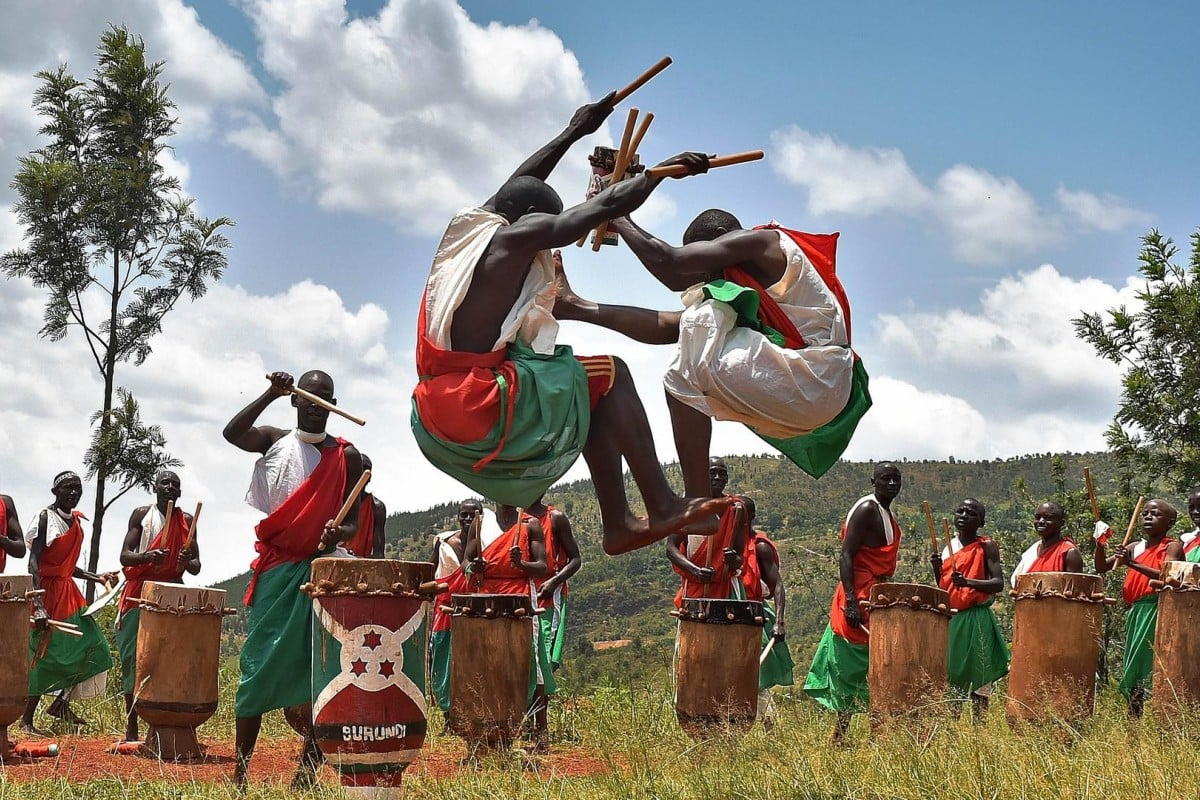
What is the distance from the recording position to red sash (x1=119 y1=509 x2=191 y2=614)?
9562 mm

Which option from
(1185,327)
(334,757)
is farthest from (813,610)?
(334,757)

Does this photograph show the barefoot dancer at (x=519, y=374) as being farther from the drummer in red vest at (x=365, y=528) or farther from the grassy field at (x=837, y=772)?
the drummer in red vest at (x=365, y=528)

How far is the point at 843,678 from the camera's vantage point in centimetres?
918

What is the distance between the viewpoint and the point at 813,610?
3478cm

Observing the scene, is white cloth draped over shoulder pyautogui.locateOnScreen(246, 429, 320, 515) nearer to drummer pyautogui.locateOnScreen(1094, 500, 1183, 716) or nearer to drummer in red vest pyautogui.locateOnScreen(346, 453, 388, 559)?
drummer in red vest pyautogui.locateOnScreen(346, 453, 388, 559)

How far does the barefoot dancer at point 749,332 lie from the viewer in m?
4.84

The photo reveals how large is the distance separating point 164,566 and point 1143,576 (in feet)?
26.0

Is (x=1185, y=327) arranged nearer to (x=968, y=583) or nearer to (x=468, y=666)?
(x=968, y=583)

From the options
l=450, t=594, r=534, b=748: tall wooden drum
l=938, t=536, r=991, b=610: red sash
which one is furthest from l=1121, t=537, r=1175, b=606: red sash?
l=450, t=594, r=534, b=748: tall wooden drum

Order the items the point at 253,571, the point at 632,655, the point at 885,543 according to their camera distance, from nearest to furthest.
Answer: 1. the point at 253,571
2. the point at 885,543
3. the point at 632,655

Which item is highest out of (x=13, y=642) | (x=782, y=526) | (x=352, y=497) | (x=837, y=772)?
(x=782, y=526)

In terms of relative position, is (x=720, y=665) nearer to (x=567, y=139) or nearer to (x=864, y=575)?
(x=864, y=575)

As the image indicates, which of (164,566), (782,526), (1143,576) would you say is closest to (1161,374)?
(1143,576)

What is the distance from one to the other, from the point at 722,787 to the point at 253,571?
3185 mm
